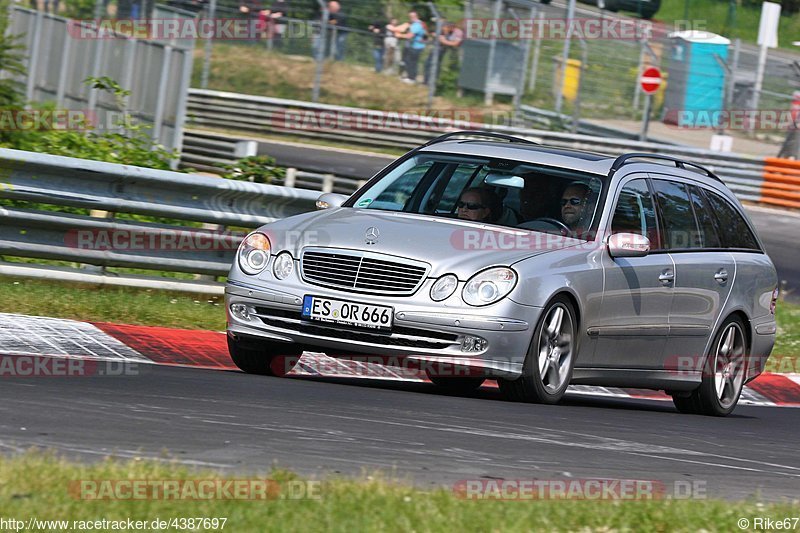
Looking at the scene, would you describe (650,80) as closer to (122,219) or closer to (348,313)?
(122,219)

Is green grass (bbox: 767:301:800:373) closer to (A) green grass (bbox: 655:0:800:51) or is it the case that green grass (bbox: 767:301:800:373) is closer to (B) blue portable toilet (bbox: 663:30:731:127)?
(B) blue portable toilet (bbox: 663:30:731:127)

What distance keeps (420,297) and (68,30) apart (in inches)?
620

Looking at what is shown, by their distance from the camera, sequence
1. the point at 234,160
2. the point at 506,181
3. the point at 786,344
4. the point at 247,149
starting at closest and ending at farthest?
the point at 506,181, the point at 786,344, the point at 247,149, the point at 234,160

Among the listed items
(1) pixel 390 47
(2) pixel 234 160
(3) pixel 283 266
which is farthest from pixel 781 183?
(3) pixel 283 266

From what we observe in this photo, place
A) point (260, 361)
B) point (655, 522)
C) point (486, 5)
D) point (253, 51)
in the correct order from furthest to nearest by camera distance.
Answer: point (253, 51) → point (486, 5) → point (260, 361) → point (655, 522)

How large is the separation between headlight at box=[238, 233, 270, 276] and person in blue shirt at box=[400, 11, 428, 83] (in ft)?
75.2

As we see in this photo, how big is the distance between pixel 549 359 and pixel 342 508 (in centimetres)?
389

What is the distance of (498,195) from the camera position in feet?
30.4

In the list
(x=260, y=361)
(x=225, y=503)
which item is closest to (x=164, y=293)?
(x=260, y=361)

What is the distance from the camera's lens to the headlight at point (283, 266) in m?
8.55

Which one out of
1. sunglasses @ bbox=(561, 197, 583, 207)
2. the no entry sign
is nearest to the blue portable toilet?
the no entry sign

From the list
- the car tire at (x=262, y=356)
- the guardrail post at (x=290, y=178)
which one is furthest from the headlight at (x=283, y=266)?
the guardrail post at (x=290, y=178)

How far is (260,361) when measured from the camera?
902 centimetres

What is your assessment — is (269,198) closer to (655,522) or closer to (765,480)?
(765,480)
